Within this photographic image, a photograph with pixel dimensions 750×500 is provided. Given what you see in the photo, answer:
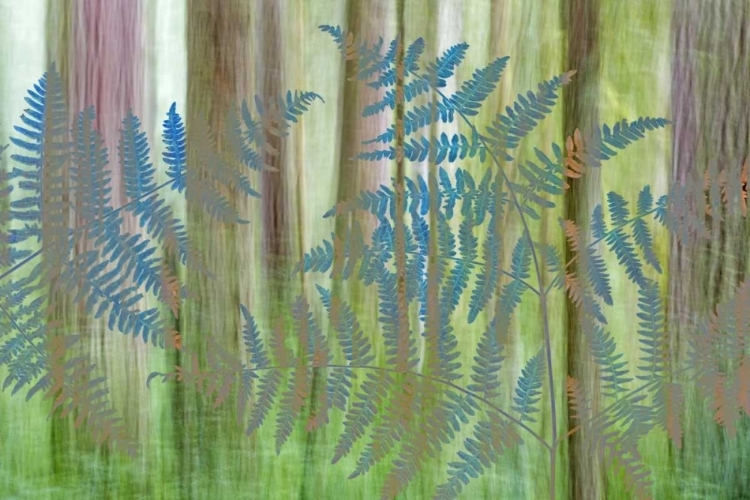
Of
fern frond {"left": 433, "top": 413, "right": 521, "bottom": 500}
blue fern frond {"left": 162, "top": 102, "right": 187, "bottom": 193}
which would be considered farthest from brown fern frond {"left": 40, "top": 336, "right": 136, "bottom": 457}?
fern frond {"left": 433, "top": 413, "right": 521, "bottom": 500}

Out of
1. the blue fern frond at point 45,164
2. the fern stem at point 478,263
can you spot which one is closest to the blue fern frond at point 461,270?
the fern stem at point 478,263

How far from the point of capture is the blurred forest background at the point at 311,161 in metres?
1.03

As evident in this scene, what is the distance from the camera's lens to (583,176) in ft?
3.41

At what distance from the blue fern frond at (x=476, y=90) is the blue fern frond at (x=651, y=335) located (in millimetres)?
280

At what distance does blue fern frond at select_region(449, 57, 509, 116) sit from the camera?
1030 mm

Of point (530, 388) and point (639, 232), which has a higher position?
point (639, 232)

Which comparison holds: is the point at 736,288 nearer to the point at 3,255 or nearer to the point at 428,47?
the point at 428,47

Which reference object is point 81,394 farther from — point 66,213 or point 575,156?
point 575,156

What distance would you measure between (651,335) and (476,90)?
1.11ft

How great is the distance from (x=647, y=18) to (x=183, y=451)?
0.72m

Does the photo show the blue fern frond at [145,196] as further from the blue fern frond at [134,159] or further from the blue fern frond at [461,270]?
the blue fern frond at [461,270]

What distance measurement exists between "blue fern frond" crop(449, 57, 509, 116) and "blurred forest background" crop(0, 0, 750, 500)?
12mm

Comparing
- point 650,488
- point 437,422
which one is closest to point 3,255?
point 437,422

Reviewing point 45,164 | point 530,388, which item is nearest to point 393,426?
point 530,388
